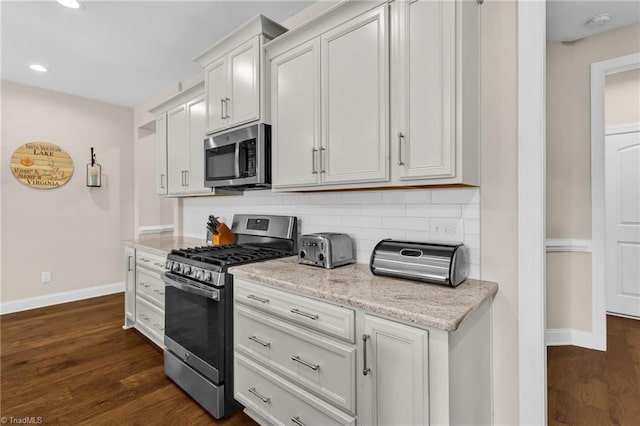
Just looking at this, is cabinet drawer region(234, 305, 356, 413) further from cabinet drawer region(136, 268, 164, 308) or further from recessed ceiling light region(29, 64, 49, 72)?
recessed ceiling light region(29, 64, 49, 72)

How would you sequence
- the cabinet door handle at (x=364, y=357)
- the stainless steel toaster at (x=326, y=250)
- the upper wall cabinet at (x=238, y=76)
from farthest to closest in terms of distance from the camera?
the upper wall cabinet at (x=238, y=76)
the stainless steel toaster at (x=326, y=250)
the cabinet door handle at (x=364, y=357)

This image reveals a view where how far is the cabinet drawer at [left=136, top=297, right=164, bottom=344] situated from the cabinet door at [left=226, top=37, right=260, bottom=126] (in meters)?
1.76

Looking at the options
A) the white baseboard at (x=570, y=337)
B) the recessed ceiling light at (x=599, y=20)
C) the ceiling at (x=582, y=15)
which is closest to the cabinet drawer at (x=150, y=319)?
the white baseboard at (x=570, y=337)

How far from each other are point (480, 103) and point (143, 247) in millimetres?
2923

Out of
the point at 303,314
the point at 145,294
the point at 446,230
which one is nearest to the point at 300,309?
the point at 303,314

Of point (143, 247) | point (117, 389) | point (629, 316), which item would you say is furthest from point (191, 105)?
point (629, 316)

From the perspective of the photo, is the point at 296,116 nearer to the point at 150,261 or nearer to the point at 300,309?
the point at 300,309

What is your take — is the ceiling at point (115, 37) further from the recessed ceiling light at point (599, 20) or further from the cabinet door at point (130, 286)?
the recessed ceiling light at point (599, 20)

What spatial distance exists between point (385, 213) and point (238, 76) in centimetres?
146

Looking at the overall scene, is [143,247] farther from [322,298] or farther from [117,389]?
[322,298]

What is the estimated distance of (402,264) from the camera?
1.54m

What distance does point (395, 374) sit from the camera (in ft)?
3.86

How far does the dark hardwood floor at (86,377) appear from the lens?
6.40 feet

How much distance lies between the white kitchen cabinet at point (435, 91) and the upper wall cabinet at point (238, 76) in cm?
98
